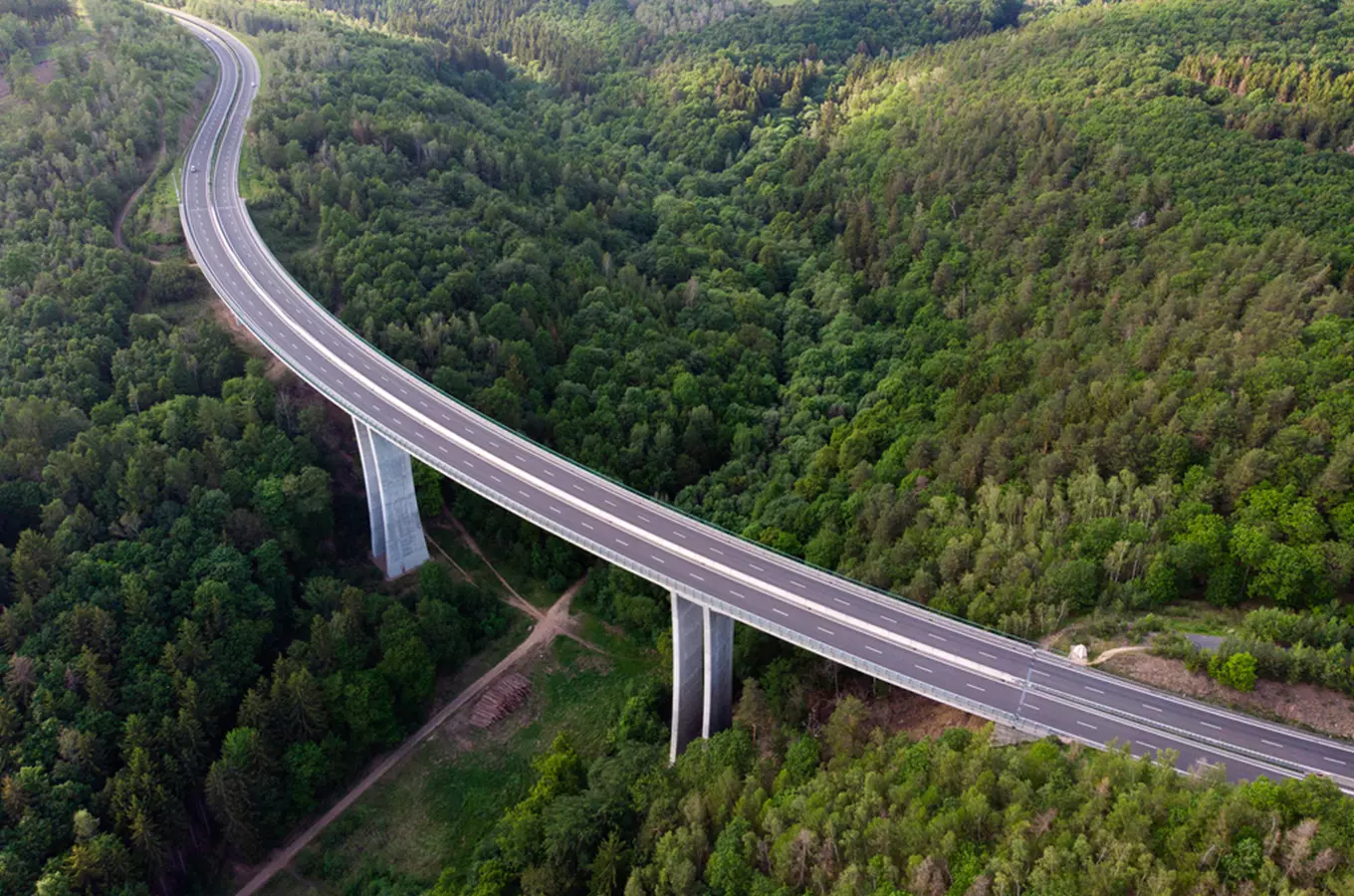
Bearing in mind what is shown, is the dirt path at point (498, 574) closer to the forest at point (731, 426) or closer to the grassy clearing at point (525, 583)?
the grassy clearing at point (525, 583)

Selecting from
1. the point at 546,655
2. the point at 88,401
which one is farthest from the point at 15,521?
the point at 546,655

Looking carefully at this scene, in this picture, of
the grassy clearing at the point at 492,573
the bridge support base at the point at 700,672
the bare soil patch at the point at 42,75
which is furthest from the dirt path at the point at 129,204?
the bridge support base at the point at 700,672

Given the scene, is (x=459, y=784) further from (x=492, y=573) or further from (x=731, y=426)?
(x=731, y=426)

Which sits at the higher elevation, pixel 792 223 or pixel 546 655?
pixel 792 223

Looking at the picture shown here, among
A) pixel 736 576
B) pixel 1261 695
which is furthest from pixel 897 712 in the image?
pixel 1261 695

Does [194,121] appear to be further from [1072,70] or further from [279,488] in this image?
[1072,70]

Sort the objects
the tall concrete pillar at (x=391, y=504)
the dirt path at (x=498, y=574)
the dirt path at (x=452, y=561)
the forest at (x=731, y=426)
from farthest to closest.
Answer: the dirt path at (x=452, y=561)
the dirt path at (x=498, y=574)
the tall concrete pillar at (x=391, y=504)
the forest at (x=731, y=426)
